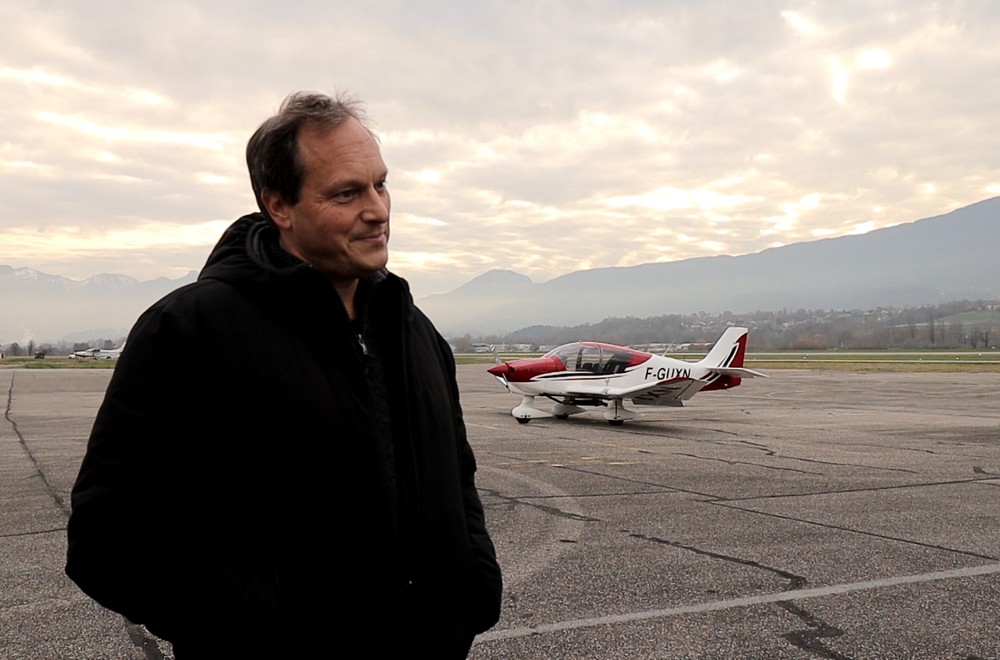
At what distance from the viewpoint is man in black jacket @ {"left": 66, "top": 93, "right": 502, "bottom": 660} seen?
1.73 meters

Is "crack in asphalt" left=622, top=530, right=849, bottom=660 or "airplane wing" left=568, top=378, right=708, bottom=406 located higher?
"airplane wing" left=568, top=378, right=708, bottom=406

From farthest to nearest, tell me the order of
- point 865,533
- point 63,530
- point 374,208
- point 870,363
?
point 870,363 → point 63,530 → point 865,533 → point 374,208

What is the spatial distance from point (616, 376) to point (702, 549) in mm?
11667

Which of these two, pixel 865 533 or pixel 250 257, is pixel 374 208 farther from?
pixel 865 533

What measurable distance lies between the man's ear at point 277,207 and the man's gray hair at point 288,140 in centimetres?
1

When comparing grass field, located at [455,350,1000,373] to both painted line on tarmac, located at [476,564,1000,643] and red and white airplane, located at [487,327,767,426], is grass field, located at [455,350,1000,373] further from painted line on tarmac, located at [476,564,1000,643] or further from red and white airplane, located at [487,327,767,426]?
painted line on tarmac, located at [476,564,1000,643]

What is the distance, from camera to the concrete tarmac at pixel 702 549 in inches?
182

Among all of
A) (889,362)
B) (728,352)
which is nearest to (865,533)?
(728,352)

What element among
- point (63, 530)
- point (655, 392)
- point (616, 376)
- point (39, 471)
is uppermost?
point (616, 376)

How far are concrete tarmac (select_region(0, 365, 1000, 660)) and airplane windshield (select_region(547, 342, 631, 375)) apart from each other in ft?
11.2

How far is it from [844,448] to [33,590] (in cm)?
1170

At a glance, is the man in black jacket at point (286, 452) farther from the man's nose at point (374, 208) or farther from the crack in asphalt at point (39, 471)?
the crack in asphalt at point (39, 471)

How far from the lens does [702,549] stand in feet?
21.6

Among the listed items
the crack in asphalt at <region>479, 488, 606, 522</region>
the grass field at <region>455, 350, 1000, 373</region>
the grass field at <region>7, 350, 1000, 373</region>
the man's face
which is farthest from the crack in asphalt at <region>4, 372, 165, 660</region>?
the grass field at <region>455, 350, 1000, 373</region>
